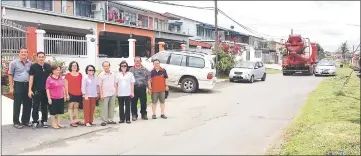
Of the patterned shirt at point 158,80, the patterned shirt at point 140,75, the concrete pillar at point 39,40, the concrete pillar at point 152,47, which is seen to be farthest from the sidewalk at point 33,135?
the concrete pillar at point 152,47

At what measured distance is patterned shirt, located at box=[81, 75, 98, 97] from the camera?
26.0 feet

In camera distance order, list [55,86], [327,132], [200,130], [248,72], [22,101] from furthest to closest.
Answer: [248,72], [22,101], [55,86], [200,130], [327,132]

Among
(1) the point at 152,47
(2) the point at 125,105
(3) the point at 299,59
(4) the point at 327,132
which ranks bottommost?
(4) the point at 327,132

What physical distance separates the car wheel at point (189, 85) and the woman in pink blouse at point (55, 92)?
26.2 ft

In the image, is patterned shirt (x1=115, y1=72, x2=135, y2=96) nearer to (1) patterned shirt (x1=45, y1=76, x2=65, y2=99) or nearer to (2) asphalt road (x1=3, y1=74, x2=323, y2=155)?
(2) asphalt road (x1=3, y1=74, x2=323, y2=155)

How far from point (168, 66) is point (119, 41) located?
599 inches

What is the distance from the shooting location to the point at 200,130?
7.02m

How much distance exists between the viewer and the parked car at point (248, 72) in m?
21.4

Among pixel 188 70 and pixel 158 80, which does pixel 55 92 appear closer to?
pixel 158 80

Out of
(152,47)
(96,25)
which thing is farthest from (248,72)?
(96,25)

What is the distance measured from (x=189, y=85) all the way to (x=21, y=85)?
839 cm

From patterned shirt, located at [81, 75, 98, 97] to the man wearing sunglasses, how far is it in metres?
0.71

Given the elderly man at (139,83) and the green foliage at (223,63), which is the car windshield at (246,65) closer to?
the green foliage at (223,63)

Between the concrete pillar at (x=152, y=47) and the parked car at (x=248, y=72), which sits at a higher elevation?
the concrete pillar at (x=152, y=47)
